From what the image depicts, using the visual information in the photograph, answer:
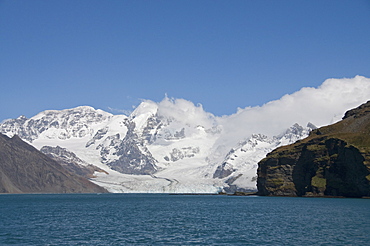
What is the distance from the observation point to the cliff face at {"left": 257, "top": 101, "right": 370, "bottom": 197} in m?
149

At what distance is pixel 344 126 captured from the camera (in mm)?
187500

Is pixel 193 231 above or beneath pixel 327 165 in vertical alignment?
beneath

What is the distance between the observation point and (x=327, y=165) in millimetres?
161625

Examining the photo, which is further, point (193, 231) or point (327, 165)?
point (327, 165)

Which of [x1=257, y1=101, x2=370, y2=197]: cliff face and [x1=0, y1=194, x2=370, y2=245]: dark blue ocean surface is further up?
[x1=257, y1=101, x2=370, y2=197]: cliff face

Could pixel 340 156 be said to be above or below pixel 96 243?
above

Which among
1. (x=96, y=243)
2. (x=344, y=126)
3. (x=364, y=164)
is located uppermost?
(x=344, y=126)

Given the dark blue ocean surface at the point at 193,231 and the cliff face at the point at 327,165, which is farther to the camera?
the cliff face at the point at 327,165

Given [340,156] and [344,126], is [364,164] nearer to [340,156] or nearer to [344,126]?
[340,156]

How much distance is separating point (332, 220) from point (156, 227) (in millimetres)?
28497

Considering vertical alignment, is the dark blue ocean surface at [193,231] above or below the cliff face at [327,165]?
below

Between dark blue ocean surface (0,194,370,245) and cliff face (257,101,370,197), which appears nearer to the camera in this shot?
dark blue ocean surface (0,194,370,245)

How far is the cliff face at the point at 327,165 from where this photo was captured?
14888 cm

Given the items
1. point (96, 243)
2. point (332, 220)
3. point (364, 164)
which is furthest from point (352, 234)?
point (364, 164)
